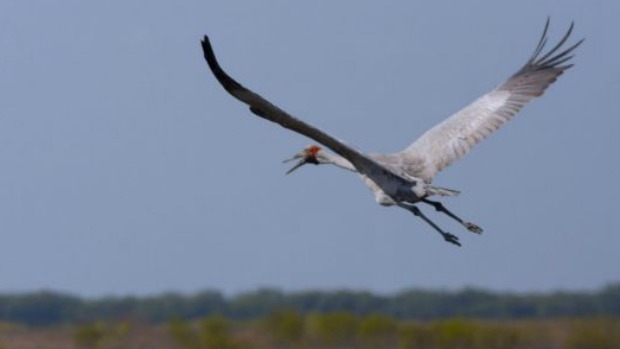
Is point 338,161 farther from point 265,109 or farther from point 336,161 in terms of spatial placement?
point 265,109

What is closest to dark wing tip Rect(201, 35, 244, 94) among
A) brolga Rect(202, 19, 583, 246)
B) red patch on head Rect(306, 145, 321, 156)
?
brolga Rect(202, 19, 583, 246)

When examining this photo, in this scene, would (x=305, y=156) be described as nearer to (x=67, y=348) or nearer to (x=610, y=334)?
(x=610, y=334)

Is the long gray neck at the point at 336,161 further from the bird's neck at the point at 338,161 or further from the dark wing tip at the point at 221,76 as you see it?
the dark wing tip at the point at 221,76

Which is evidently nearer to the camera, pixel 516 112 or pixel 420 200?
pixel 420 200

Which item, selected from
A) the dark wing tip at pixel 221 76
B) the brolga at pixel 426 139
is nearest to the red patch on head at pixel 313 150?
the brolga at pixel 426 139

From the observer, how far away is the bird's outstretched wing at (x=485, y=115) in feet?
61.5

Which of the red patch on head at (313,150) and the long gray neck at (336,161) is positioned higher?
the red patch on head at (313,150)

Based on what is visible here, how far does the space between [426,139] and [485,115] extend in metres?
0.71

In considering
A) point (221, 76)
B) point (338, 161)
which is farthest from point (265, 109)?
point (338, 161)

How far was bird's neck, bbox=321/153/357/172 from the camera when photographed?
1867 centimetres

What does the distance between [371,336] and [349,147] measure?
10339 mm

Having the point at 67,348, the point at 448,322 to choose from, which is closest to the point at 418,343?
the point at 448,322

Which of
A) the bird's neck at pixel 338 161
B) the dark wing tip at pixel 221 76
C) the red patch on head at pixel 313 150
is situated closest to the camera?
the dark wing tip at pixel 221 76

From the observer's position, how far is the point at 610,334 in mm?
25484
